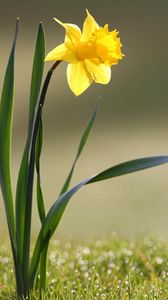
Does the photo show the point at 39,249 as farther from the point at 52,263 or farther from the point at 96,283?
the point at 52,263

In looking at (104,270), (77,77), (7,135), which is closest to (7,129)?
(7,135)

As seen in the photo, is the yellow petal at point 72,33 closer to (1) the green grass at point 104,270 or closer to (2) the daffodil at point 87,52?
(2) the daffodil at point 87,52

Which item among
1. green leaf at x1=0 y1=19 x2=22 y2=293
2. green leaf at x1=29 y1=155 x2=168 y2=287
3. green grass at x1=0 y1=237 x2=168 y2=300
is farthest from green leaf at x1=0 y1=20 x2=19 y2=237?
green grass at x1=0 y1=237 x2=168 y2=300

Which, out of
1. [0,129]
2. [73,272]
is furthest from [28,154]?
[73,272]

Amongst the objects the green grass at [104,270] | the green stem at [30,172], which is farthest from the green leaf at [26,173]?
the green grass at [104,270]

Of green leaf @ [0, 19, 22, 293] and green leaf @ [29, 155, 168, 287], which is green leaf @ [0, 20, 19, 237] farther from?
green leaf @ [29, 155, 168, 287]
